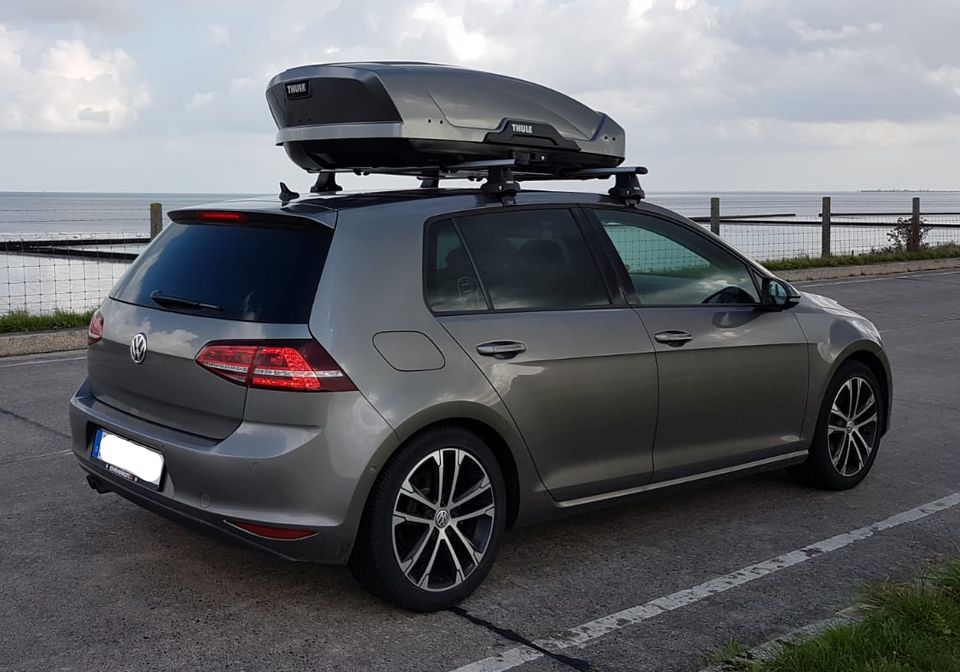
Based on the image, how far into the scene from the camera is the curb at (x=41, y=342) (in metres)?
11.2

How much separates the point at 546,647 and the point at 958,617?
4.67 ft

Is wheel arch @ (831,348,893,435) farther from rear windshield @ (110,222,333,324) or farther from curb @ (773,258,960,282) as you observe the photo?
curb @ (773,258,960,282)

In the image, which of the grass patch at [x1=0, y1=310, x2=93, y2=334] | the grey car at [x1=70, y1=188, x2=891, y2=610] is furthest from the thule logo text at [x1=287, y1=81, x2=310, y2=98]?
the grass patch at [x1=0, y1=310, x2=93, y2=334]

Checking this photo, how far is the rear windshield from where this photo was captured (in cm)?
414

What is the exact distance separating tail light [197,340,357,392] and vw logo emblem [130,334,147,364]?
20.8 inches

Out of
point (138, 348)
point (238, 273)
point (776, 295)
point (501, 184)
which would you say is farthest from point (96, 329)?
point (776, 295)

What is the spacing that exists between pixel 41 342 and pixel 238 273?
25.9 feet

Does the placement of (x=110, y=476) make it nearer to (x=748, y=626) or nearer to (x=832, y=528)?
(x=748, y=626)

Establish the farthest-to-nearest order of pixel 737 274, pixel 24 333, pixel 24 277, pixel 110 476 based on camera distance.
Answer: pixel 24 277
pixel 24 333
pixel 737 274
pixel 110 476

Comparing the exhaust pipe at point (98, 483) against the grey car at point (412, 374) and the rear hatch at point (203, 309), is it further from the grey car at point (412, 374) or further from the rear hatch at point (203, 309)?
the rear hatch at point (203, 309)

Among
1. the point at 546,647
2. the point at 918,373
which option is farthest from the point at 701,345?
the point at 918,373

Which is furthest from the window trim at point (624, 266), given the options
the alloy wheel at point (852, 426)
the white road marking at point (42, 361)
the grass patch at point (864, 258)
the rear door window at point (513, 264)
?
the grass patch at point (864, 258)

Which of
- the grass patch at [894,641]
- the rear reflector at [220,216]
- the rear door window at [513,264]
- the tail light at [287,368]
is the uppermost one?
the rear reflector at [220,216]

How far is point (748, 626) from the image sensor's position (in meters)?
4.17
